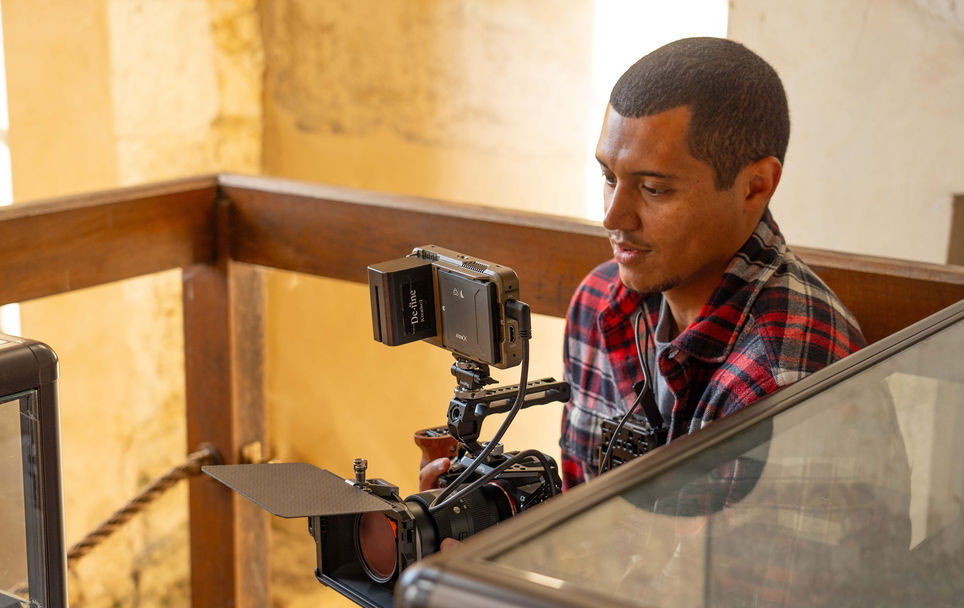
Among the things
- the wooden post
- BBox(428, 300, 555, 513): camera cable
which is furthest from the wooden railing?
BBox(428, 300, 555, 513): camera cable

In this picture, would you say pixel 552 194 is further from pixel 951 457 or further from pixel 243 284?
pixel 951 457

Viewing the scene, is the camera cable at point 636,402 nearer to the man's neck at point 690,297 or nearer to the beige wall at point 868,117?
the man's neck at point 690,297

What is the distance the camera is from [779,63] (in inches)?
81.8

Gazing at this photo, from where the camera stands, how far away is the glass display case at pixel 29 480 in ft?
3.31

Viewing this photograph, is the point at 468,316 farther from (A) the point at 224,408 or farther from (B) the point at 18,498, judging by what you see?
(A) the point at 224,408

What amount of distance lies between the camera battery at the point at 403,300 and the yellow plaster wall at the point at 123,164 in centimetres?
186

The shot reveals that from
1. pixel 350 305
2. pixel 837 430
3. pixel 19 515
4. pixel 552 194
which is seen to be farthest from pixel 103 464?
pixel 837 430

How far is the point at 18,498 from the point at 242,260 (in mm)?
930

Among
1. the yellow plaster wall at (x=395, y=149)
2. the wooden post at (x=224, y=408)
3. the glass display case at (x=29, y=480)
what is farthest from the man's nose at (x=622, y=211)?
the yellow plaster wall at (x=395, y=149)

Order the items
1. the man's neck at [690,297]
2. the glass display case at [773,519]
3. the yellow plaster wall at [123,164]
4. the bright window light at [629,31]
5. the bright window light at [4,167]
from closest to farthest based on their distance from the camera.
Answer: the glass display case at [773,519]
the man's neck at [690,297]
the bright window light at [629,31]
the bright window light at [4,167]
the yellow plaster wall at [123,164]

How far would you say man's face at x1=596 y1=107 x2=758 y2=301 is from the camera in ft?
3.40

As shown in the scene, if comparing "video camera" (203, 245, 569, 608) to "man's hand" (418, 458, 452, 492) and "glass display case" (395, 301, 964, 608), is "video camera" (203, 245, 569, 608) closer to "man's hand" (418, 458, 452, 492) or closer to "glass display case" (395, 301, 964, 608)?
"man's hand" (418, 458, 452, 492)

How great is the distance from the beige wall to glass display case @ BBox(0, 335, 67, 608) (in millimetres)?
1551

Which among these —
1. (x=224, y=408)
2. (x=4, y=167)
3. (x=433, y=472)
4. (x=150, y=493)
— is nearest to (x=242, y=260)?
(x=224, y=408)
